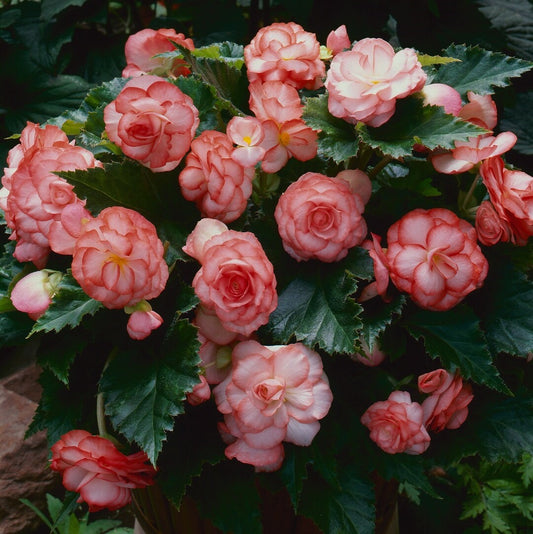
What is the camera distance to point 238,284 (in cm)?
57

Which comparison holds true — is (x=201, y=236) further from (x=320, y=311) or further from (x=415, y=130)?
(x=415, y=130)

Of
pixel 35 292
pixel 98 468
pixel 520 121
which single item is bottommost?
pixel 520 121

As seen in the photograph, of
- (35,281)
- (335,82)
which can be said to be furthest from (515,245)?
(35,281)

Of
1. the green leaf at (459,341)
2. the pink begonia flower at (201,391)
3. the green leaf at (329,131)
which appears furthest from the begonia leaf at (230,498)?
the green leaf at (329,131)

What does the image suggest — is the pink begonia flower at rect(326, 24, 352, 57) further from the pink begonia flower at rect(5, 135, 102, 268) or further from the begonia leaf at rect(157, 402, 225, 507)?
the begonia leaf at rect(157, 402, 225, 507)

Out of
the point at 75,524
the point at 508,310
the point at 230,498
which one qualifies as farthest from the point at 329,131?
the point at 75,524

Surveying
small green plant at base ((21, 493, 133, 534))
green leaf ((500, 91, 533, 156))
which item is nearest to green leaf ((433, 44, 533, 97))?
green leaf ((500, 91, 533, 156))

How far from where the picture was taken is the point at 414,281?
614 millimetres

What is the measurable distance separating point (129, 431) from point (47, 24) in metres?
1.35

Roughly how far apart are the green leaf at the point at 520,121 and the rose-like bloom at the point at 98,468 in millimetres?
1286

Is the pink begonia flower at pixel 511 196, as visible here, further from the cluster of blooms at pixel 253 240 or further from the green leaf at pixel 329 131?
the green leaf at pixel 329 131

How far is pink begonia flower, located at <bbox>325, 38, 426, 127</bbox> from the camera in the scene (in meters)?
0.65

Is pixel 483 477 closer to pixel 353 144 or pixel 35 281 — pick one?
pixel 353 144

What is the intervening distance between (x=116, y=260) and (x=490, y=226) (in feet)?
1.22
